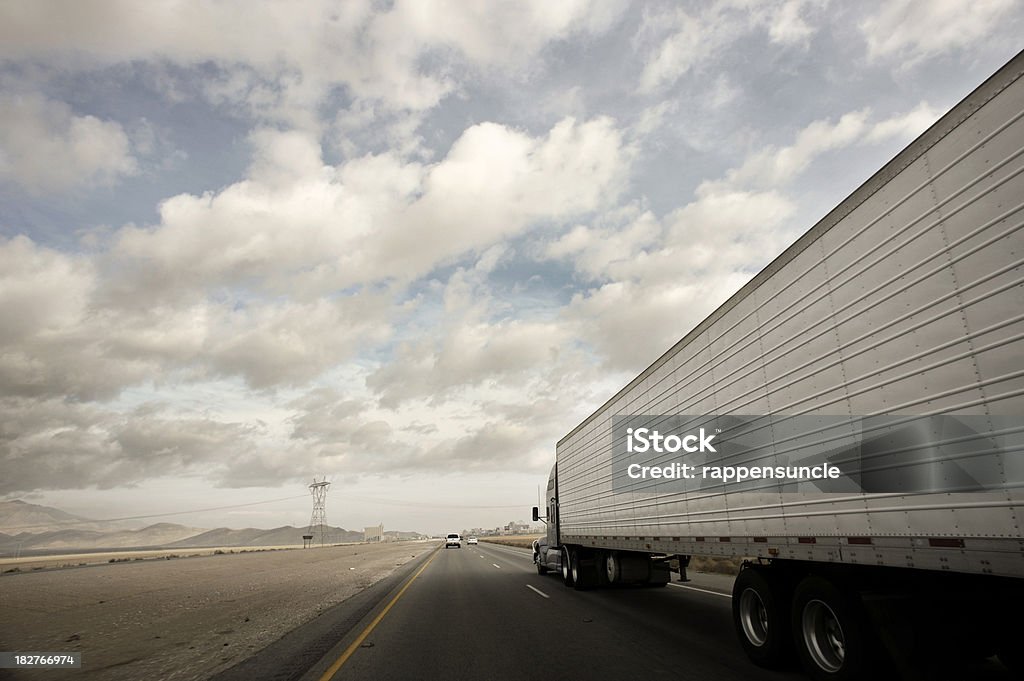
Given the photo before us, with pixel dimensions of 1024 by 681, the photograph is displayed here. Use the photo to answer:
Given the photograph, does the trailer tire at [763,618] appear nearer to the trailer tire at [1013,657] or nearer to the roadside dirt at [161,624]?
the trailer tire at [1013,657]

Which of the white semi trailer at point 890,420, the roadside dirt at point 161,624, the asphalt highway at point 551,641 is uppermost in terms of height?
the white semi trailer at point 890,420

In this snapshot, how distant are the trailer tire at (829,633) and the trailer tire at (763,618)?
34cm

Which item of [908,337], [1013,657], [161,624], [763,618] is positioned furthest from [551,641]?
[161,624]

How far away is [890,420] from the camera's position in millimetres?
4973

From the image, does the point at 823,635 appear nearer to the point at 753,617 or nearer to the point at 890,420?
the point at 753,617

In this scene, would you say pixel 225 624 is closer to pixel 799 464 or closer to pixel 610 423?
pixel 610 423

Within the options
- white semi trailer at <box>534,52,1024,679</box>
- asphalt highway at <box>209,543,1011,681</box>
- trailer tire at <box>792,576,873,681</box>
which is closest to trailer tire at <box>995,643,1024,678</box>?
white semi trailer at <box>534,52,1024,679</box>

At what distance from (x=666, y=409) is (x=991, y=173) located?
6846 mm

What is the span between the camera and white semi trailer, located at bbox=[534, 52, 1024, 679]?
4.11 meters

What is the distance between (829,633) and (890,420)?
2604 mm

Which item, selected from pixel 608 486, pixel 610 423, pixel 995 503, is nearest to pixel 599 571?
pixel 608 486

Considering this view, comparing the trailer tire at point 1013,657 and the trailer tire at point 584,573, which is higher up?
the trailer tire at point 1013,657

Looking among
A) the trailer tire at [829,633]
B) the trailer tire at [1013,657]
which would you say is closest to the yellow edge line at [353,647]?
the trailer tire at [829,633]

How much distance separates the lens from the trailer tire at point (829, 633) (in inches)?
211
